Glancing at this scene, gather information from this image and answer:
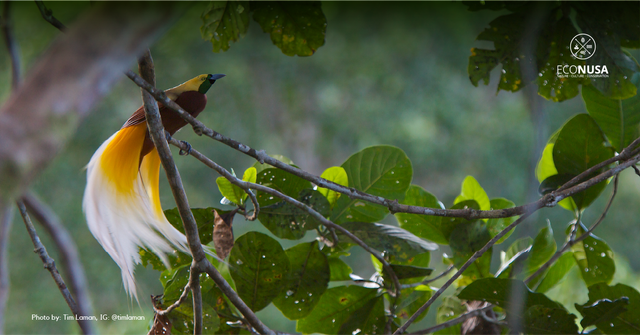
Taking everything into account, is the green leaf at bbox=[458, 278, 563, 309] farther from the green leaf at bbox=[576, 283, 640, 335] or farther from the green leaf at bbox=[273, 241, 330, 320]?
the green leaf at bbox=[273, 241, 330, 320]

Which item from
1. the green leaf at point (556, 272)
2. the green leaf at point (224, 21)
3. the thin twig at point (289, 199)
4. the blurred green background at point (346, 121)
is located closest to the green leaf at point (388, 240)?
Answer: the thin twig at point (289, 199)

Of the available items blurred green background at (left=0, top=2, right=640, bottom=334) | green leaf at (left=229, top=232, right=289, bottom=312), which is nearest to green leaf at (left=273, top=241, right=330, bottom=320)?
green leaf at (left=229, top=232, right=289, bottom=312)

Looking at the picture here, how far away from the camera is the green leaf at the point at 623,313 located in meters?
0.65

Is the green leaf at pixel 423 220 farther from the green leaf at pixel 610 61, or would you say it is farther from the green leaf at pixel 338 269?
the green leaf at pixel 610 61

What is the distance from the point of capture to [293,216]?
2.20 ft

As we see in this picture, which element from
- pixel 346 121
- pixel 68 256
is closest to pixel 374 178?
pixel 68 256

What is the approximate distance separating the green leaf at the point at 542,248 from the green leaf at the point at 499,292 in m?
0.10

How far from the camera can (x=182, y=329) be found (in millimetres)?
605

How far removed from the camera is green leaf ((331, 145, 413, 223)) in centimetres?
70

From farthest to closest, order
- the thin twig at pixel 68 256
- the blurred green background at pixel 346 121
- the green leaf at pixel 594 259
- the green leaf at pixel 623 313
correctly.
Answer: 1. the blurred green background at pixel 346 121
2. the green leaf at pixel 594 259
3. the green leaf at pixel 623 313
4. the thin twig at pixel 68 256

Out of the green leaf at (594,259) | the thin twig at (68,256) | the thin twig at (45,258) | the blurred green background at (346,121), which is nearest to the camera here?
the thin twig at (68,256)

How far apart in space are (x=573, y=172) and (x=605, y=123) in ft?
0.31

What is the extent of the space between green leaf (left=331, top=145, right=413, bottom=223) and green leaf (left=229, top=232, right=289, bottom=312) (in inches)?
5.0

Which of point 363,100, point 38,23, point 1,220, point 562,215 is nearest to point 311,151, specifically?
point 363,100
